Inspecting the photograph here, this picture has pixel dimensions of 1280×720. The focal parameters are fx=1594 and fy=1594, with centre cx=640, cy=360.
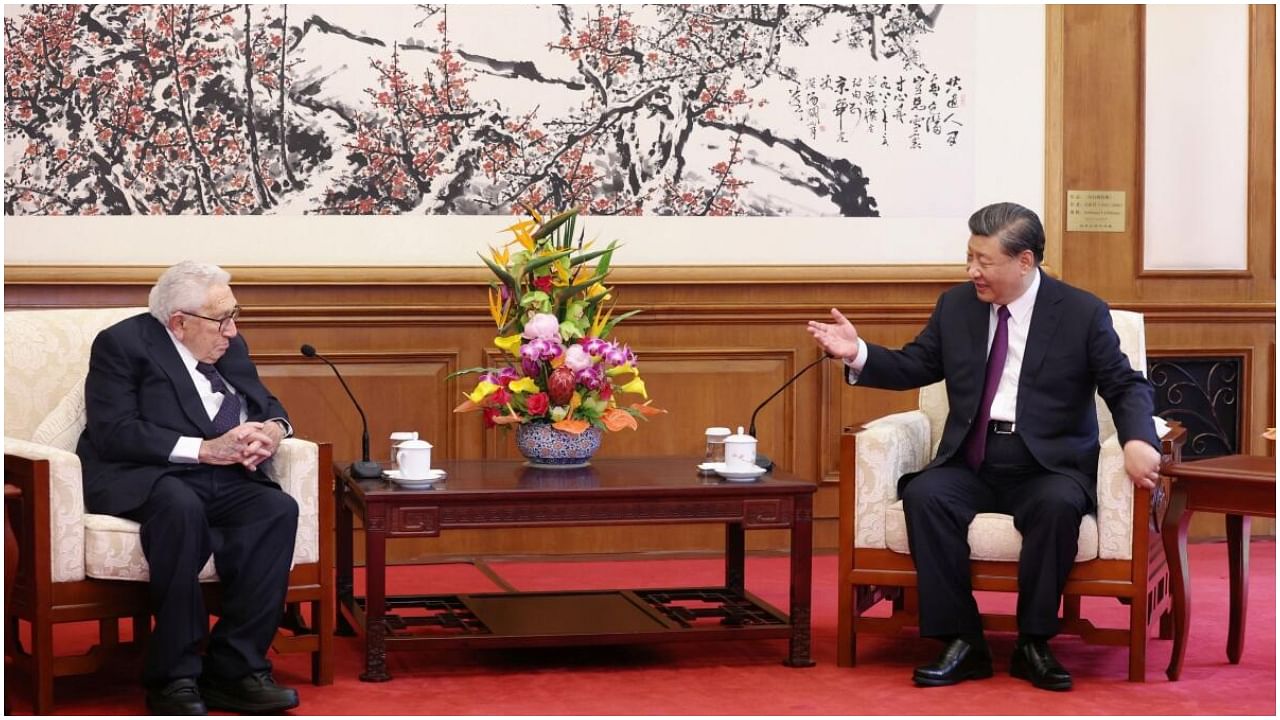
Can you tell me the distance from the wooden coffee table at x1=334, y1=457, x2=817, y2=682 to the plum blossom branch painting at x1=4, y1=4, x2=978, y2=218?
49.1 inches

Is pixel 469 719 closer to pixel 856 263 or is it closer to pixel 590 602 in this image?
pixel 590 602

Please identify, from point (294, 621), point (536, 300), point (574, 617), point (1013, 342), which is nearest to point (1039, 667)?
point (1013, 342)

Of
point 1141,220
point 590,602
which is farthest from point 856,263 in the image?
point 590,602

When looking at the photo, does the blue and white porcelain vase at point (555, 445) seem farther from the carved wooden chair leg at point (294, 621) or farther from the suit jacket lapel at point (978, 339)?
the suit jacket lapel at point (978, 339)

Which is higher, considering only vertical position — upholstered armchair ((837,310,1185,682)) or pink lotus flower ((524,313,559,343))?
pink lotus flower ((524,313,559,343))

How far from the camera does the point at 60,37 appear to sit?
4812mm

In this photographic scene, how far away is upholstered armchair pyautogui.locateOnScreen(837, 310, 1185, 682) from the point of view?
3.58m

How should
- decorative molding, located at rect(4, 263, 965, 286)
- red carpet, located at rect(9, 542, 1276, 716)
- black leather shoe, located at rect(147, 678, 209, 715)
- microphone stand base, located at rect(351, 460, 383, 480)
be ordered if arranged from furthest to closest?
decorative molding, located at rect(4, 263, 965, 286) < microphone stand base, located at rect(351, 460, 383, 480) < red carpet, located at rect(9, 542, 1276, 716) < black leather shoe, located at rect(147, 678, 209, 715)

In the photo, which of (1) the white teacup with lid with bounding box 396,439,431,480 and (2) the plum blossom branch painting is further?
(2) the plum blossom branch painting

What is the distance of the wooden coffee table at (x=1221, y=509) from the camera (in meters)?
3.47

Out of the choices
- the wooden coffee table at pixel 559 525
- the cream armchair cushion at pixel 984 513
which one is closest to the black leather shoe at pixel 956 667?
Answer: the cream armchair cushion at pixel 984 513

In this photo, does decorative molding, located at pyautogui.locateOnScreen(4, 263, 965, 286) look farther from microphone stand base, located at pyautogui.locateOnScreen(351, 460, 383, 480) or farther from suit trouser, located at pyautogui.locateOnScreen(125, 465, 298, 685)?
suit trouser, located at pyautogui.locateOnScreen(125, 465, 298, 685)

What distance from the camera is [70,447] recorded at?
3.67 metres

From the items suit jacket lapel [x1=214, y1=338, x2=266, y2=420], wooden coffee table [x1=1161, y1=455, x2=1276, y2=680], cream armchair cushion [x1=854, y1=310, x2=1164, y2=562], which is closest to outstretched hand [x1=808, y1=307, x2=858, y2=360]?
cream armchair cushion [x1=854, y1=310, x2=1164, y2=562]
